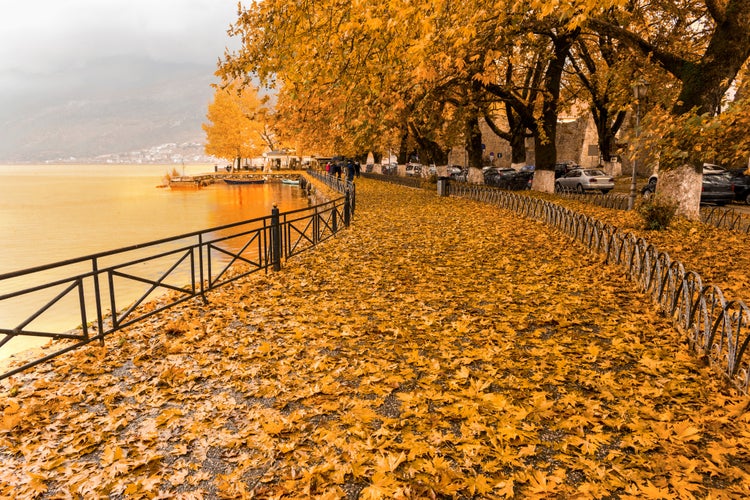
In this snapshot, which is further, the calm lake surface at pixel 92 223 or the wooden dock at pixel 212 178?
the wooden dock at pixel 212 178

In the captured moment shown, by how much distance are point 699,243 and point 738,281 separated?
319cm

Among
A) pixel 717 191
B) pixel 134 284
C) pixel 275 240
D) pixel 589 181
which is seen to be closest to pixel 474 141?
pixel 589 181

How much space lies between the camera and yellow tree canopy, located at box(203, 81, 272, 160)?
70.5 m

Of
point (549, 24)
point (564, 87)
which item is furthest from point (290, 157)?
point (549, 24)

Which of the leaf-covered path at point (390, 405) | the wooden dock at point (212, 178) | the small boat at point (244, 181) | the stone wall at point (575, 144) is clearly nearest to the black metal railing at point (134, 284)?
the leaf-covered path at point (390, 405)

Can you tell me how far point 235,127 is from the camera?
72188 millimetres

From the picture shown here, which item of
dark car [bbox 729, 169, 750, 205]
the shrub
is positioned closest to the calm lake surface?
the shrub

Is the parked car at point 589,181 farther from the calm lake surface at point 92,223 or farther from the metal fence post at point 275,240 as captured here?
the metal fence post at point 275,240

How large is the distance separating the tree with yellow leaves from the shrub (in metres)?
64.6

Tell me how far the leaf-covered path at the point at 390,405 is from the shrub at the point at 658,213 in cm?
470

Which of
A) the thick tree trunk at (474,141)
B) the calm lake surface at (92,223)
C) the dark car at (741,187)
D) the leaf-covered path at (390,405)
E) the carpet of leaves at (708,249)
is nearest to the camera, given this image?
the leaf-covered path at (390,405)

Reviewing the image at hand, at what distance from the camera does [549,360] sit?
210 inches

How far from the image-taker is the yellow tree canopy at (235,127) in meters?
70.5

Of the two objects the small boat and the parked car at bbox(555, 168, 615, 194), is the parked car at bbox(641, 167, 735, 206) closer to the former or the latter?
the parked car at bbox(555, 168, 615, 194)
